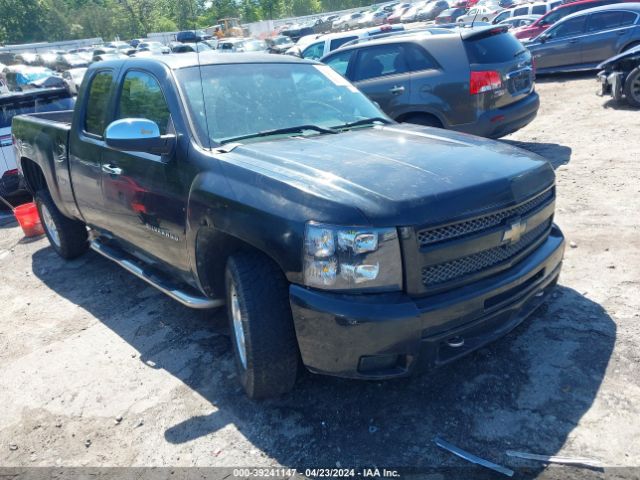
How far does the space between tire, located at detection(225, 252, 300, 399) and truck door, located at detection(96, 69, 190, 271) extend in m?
0.70

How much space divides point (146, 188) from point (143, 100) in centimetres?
72

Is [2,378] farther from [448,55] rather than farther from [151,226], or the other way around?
[448,55]

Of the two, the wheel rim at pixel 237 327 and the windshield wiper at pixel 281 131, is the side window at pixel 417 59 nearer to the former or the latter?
the windshield wiper at pixel 281 131

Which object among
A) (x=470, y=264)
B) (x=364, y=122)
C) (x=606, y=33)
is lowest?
(x=470, y=264)

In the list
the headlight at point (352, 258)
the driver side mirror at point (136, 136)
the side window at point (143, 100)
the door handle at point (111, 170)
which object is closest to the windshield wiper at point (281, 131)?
the driver side mirror at point (136, 136)

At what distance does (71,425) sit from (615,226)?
4.72 m

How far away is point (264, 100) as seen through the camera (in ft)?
12.6

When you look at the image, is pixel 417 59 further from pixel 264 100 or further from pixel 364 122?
pixel 264 100

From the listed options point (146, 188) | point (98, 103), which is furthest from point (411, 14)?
point (146, 188)

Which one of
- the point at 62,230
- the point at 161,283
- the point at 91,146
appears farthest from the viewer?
the point at 62,230

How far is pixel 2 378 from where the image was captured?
3.85 m

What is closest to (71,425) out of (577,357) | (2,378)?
(2,378)

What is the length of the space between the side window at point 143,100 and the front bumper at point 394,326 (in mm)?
1774

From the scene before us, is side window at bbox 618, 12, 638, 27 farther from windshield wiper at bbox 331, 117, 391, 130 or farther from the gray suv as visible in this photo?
windshield wiper at bbox 331, 117, 391, 130
